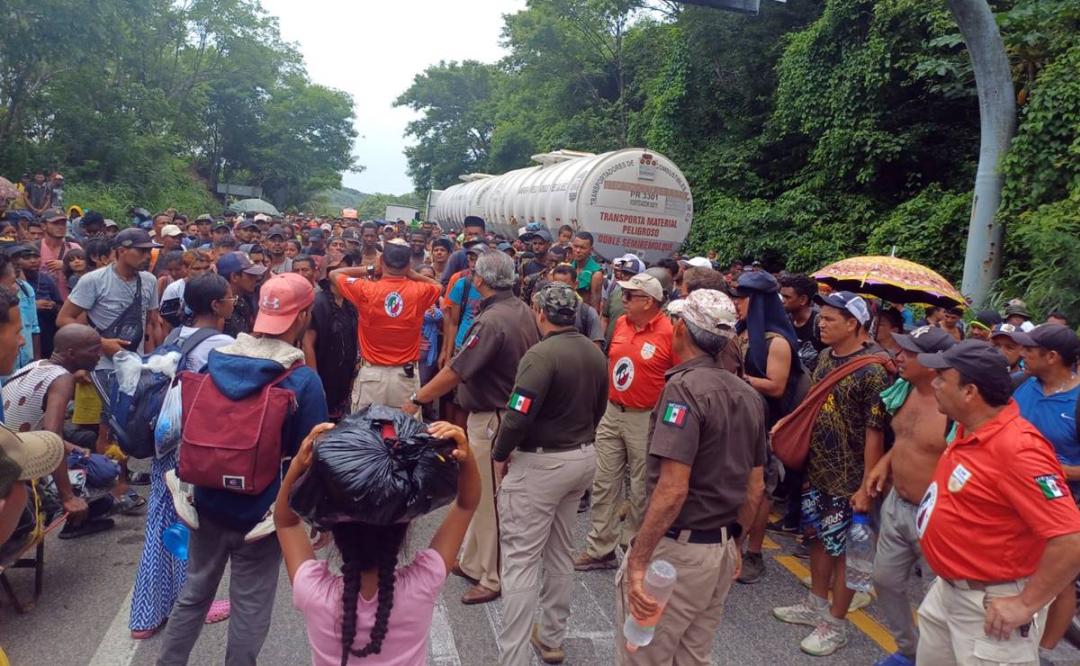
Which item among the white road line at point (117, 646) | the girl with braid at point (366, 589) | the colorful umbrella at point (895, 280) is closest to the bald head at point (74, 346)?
the white road line at point (117, 646)

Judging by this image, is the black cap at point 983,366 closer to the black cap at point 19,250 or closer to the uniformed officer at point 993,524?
the uniformed officer at point 993,524

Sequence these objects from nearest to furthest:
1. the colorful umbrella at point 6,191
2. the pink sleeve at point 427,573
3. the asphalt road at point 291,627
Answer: the pink sleeve at point 427,573 < the asphalt road at point 291,627 < the colorful umbrella at point 6,191

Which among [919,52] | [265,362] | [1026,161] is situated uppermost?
[919,52]

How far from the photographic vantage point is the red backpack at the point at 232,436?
282cm

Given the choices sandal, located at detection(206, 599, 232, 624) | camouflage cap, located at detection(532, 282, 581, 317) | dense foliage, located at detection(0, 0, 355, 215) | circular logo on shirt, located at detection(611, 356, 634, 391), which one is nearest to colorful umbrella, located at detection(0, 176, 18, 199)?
dense foliage, located at detection(0, 0, 355, 215)

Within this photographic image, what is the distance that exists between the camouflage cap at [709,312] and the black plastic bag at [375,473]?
1261 millimetres

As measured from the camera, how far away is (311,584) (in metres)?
2.17

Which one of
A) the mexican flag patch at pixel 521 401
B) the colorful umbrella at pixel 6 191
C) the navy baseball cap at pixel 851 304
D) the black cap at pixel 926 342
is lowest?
the mexican flag patch at pixel 521 401

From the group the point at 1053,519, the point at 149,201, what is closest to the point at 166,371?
the point at 1053,519

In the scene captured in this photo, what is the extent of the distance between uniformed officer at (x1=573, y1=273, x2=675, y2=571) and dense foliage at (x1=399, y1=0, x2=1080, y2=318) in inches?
239

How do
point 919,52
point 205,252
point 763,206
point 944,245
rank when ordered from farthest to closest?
point 763,206 < point 919,52 < point 944,245 < point 205,252

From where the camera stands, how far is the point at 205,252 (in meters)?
7.69

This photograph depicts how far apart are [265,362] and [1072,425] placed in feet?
13.7

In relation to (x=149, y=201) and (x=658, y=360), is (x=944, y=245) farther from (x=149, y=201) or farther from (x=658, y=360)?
(x=149, y=201)
